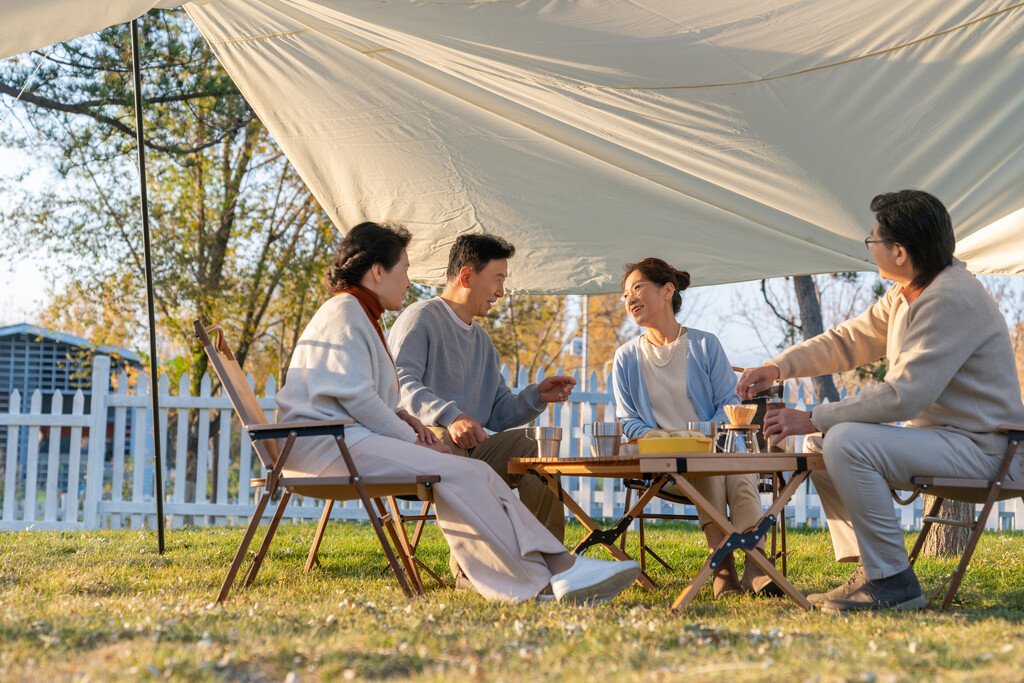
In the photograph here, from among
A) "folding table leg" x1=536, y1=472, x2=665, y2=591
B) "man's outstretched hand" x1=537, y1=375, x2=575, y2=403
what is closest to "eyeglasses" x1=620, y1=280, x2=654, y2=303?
"man's outstretched hand" x1=537, y1=375, x2=575, y2=403

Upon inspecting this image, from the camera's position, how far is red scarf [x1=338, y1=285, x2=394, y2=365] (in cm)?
359

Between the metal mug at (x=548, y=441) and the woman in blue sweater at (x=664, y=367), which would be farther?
the woman in blue sweater at (x=664, y=367)

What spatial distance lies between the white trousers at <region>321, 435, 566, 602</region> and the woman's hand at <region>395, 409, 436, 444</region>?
0.31 m

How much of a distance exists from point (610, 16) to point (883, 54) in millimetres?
1043

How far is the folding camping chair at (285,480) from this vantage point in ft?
10.2

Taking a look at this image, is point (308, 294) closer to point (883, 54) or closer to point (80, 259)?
point (80, 259)

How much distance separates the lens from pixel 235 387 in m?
3.42

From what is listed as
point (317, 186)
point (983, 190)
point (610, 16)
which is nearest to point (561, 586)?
point (610, 16)

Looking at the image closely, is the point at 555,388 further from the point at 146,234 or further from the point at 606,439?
the point at 146,234

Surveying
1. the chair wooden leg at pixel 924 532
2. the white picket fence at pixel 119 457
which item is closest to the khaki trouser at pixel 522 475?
the chair wooden leg at pixel 924 532

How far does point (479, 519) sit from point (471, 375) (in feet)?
4.29

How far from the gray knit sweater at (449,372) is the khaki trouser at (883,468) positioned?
163 centimetres

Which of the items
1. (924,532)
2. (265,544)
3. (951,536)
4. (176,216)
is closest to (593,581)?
(265,544)

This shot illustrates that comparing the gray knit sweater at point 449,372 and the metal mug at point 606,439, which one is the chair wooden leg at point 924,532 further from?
the gray knit sweater at point 449,372
